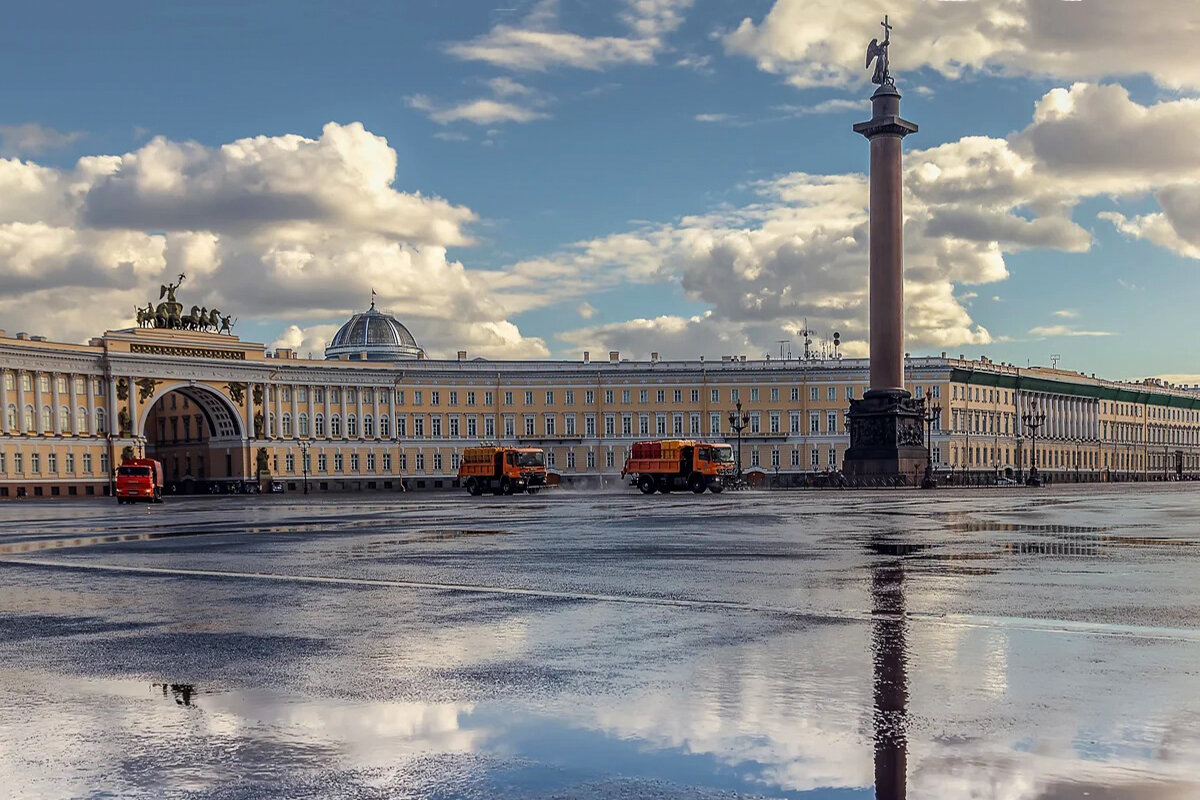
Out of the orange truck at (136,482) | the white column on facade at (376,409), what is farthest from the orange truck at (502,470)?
the white column on facade at (376,409)

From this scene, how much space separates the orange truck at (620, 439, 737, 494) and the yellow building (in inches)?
1647

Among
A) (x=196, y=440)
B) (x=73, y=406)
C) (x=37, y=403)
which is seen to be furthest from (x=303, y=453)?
(x=37, y=403)

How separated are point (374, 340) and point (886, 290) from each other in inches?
3390

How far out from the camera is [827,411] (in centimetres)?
12738

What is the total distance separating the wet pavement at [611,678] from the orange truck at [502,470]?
5043cm

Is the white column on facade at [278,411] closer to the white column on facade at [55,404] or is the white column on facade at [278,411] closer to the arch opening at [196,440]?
the arch opening at [196,440]

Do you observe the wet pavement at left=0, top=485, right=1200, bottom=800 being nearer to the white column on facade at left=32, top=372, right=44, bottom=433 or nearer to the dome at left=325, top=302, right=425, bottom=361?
the white column on facade at left=32, top=372, right=44, bottom=433

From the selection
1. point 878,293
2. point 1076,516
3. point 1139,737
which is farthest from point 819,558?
point 878,293

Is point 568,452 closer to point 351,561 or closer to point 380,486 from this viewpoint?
point 380,486

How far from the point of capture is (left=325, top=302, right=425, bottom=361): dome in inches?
5502

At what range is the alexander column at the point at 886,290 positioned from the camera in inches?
2537

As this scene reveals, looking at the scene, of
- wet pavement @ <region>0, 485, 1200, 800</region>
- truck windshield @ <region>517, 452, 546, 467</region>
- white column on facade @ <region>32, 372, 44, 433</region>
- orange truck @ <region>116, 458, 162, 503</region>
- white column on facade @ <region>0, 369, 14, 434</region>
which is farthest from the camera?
white column on facade @ <region>32, 372, 44, 433</region>

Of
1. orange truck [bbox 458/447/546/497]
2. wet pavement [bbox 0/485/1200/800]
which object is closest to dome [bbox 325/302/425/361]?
orange truck [bbox 458/447/546/497]

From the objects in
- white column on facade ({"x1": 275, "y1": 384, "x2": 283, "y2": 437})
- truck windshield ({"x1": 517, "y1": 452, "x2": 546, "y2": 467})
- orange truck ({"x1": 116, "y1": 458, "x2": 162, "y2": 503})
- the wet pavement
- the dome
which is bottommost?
orange truck ({"x1": 116, "y1": 458, "x2": 162, "y2": 503})
